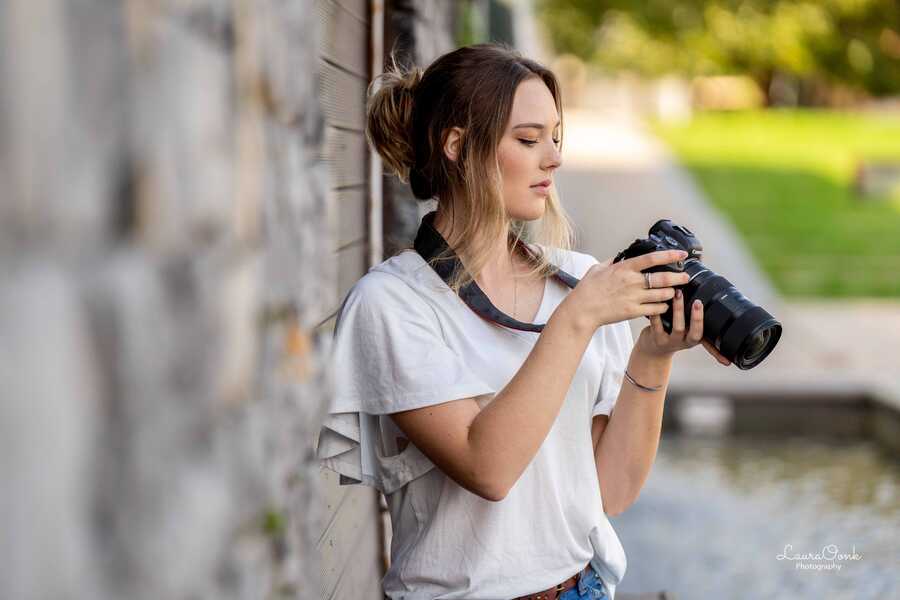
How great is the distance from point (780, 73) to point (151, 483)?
144 ft

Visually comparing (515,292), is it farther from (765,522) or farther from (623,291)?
(765,522)

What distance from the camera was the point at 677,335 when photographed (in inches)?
71.6

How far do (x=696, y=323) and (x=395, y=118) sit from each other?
0.65m

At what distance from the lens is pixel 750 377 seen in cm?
647

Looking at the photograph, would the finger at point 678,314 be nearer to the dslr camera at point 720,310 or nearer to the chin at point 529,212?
the dslr camera at point 720,310

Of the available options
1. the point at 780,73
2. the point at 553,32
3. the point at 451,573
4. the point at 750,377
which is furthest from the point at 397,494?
the point at 780,73

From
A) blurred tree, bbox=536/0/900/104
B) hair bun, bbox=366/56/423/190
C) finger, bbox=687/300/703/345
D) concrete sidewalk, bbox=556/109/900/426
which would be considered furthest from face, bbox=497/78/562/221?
blurred tree, bbox=536/0/900/104

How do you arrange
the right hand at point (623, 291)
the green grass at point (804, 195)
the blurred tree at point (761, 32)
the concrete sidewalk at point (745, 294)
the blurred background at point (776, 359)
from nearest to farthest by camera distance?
the right hand at point (623, 291), the blurred background at point (776, 359), the concrete sidewalk at point (745, 294), the green grass at point (804, 195), the blurred tree at point (761, 32)

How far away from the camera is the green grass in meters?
10.9

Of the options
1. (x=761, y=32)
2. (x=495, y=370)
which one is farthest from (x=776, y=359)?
(x=761, y=32)

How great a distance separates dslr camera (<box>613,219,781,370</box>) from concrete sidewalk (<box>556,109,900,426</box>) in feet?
4.85

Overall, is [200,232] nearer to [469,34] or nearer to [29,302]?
[29,302]

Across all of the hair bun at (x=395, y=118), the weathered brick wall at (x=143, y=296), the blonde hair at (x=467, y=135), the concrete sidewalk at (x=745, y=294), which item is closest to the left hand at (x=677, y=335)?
the blonde hair at (x=467, y=135)

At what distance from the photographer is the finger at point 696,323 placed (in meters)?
1.76
